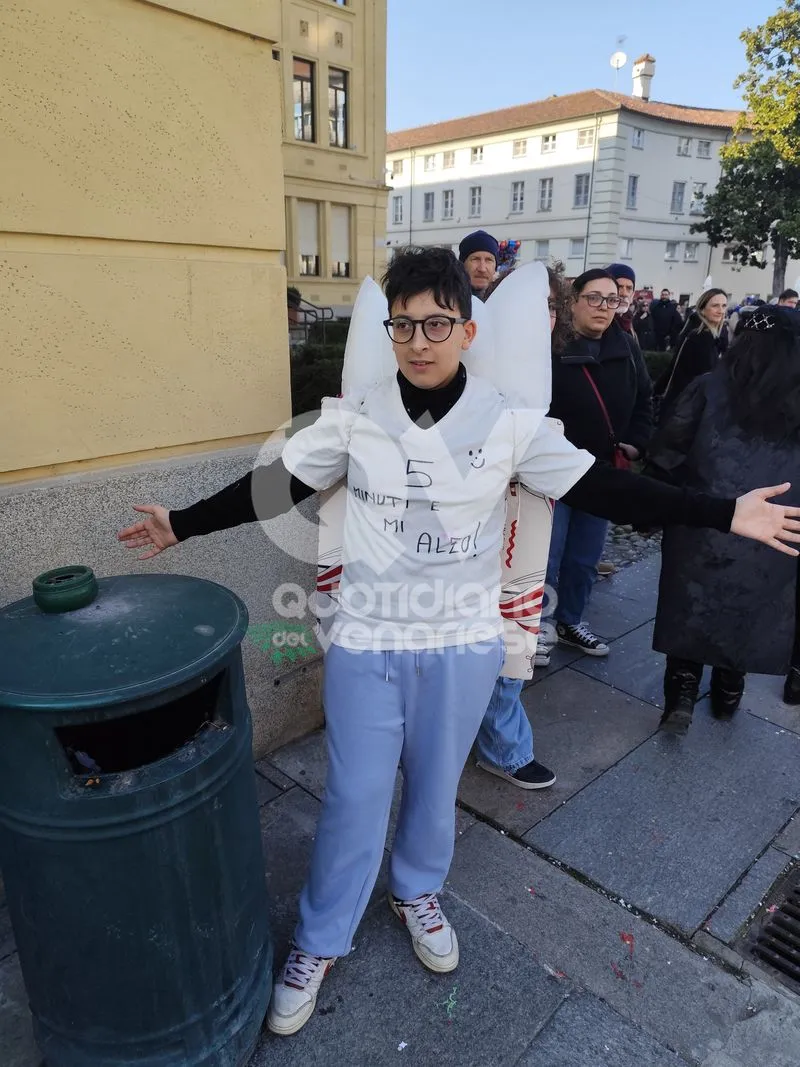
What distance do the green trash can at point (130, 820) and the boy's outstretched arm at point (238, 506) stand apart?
0.90 ft

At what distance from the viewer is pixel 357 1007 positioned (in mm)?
1988

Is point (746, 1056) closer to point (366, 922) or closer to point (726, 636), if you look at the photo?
point (366, 922)

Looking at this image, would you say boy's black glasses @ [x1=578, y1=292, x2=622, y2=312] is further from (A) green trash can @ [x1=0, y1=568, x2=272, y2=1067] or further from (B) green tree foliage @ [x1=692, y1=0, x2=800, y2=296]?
(B) green tree foliage @ [x1=692, y1=0, x2=800, y2=296]

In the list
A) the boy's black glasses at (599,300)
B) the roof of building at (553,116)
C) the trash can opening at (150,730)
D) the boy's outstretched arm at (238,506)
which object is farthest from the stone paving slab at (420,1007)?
the roof of building at (553,116)

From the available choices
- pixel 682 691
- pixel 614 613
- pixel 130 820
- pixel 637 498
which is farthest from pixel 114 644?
pixel 614 613

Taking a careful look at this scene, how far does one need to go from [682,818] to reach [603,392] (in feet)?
6.60

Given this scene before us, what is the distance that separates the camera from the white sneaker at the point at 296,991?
1901 mm

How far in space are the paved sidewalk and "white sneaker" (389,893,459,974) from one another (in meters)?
0.05

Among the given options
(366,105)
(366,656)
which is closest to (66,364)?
(366,656)

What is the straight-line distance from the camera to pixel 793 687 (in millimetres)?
3623

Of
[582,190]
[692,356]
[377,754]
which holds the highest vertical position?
[582,190]

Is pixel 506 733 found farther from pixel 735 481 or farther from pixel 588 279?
pixel 588 279

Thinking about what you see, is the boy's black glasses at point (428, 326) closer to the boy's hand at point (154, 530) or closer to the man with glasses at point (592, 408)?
the boy's hand at point (154, 530)

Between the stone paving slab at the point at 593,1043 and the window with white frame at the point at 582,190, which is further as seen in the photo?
the window with white frame at the point at 582,190
